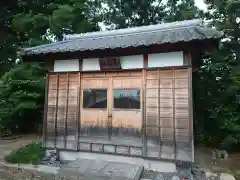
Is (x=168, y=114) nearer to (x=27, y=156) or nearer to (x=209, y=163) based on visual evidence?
(x=209, y=163)

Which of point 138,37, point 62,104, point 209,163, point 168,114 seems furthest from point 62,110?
point 209,163

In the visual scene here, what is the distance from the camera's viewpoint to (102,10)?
17.3m

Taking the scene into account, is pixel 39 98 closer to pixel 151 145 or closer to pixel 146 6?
pixel 151 145

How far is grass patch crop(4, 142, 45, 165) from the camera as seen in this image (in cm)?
632

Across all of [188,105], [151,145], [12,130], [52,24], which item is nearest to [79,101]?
[151,145]

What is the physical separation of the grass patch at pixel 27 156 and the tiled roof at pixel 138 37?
2.87 meters

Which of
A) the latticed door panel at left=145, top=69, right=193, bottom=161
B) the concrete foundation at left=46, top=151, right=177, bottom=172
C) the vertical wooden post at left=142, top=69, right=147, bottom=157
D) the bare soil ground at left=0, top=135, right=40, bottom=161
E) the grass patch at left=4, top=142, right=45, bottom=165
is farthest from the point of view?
the bare soil ground at left=0, top=135, right=40, bottom=161

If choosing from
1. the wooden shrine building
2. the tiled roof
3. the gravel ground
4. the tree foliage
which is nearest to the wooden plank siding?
the wooden shrine building

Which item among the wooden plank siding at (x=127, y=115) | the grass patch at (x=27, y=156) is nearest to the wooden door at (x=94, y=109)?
the wooden plank siding at (x=127, y=115)

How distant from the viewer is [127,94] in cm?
615

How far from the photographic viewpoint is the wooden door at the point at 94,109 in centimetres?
633

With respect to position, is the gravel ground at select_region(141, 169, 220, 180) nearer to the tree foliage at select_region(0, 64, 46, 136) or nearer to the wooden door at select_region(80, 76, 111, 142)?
the wooden door at select_region(80, 76, 111, 142)

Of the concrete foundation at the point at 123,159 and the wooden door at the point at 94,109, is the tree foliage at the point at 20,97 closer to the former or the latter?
the concrete foundation at the point at 123,159

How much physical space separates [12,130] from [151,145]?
859 cm
